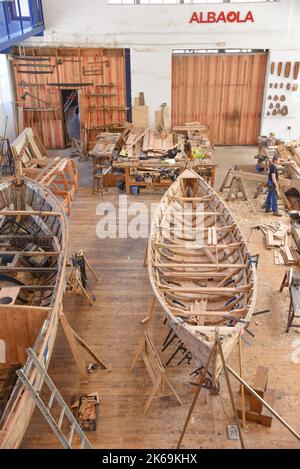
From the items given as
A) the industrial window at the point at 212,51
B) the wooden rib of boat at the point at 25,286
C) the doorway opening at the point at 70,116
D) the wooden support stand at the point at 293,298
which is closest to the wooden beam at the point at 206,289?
the wooden support stand at the point at 293,298

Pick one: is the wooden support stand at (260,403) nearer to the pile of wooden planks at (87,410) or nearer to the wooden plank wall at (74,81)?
the pile of wooden planks at (87,410)

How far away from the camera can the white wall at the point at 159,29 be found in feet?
62.5

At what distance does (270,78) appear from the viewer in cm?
2030

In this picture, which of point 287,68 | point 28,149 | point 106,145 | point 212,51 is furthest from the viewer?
point 212,51

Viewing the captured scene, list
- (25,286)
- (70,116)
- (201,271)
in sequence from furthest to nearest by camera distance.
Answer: (70,116), (201,271), (25,286)

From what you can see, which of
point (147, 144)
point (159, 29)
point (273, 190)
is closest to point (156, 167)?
point (147, 144)

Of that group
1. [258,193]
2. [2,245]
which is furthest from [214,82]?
[2,245]

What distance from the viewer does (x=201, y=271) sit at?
33.3 feet

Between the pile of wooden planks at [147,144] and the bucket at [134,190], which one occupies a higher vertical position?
the pile of wooden planks at [147,144]

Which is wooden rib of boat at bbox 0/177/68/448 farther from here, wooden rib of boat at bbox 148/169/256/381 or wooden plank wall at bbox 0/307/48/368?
wooden rib of boat at bbox 148/169/256/381

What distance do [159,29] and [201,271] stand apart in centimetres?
1332

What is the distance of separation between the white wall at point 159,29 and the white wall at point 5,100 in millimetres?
1625

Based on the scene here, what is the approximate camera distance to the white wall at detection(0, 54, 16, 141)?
1961cm

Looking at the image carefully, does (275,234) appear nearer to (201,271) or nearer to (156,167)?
(201,271)
